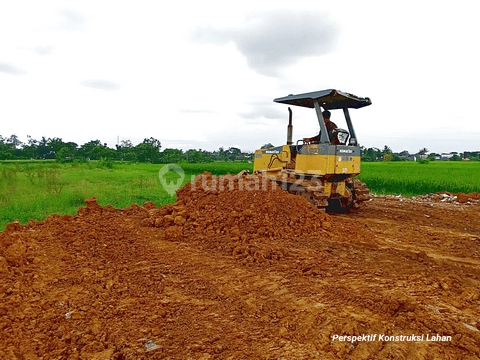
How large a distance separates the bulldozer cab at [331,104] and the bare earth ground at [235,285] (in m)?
2.01

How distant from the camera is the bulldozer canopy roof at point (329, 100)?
22.3ft

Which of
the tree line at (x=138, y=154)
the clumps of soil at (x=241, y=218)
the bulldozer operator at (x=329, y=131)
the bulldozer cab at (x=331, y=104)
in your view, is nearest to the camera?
the clumps of soil at (x=241, y=218)

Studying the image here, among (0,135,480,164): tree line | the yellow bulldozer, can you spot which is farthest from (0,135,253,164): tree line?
the yellow bulldozer

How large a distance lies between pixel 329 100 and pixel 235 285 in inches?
207

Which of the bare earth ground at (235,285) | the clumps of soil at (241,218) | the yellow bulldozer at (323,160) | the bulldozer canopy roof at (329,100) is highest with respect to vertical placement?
the bulldozer canopy roof at (329,100)

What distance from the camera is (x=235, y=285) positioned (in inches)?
144

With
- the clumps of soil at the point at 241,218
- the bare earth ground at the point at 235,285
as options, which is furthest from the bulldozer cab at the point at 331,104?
the bare earth ground at the point at 235,285

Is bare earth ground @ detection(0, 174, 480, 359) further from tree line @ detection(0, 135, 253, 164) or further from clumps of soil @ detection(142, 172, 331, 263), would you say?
tree line @ detection(0, 135, 253, 164)

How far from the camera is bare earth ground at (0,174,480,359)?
8.32ft

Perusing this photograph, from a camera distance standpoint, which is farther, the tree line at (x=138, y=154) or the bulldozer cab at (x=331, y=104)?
the tree line at (x=138, y=154)

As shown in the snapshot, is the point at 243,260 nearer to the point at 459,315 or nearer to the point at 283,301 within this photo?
the point at 283,301

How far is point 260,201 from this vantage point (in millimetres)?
6113

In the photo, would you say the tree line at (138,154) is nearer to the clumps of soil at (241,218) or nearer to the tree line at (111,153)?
the tree line at (111,153)

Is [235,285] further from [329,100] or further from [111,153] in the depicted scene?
[111,153]
